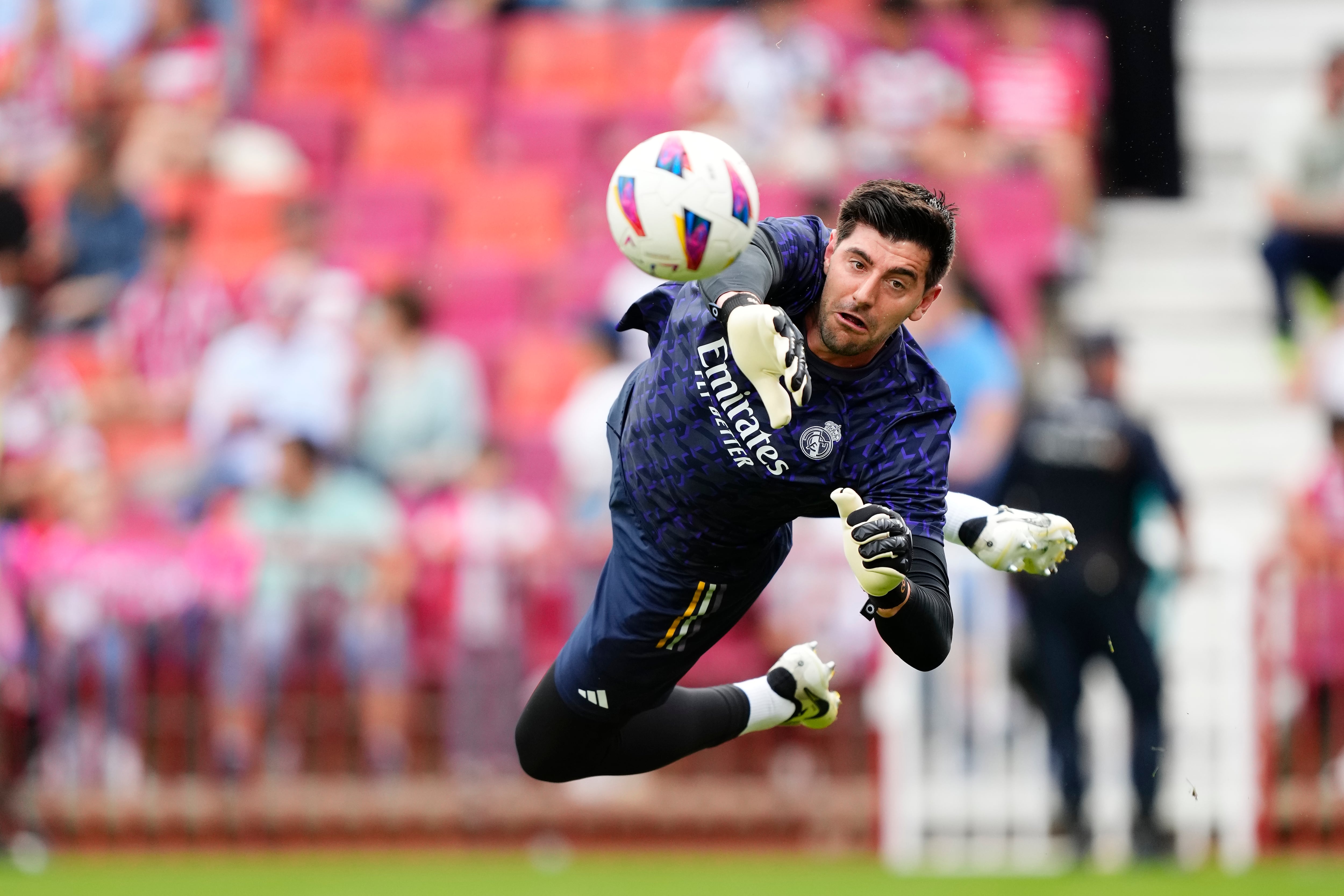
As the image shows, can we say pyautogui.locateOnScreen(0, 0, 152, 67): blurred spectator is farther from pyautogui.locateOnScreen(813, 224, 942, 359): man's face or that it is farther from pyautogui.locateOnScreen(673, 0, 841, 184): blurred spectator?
pyautogui.locateOnScreen(813, 224, 942, 359): man's face

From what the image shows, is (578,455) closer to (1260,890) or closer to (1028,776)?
(1028,776)

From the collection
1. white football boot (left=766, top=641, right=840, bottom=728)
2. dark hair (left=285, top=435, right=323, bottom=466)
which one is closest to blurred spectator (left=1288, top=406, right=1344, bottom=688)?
white football boot (left=766, top=641, right=840, bottom=728)

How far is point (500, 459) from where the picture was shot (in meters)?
11.5

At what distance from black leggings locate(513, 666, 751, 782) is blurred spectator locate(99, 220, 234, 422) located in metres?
7.22

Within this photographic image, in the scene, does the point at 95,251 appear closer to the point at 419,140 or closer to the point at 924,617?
the point at 419,140

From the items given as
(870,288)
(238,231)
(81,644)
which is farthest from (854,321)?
(238,231)

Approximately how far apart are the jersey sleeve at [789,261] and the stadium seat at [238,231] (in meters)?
9.02

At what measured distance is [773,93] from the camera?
13.6 m

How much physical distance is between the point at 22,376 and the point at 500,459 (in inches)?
142

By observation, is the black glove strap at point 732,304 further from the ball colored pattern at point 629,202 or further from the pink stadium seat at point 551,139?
the pink stadium seat at point 551,139

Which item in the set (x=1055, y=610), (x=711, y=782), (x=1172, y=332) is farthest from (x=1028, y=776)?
(x=1172, y=332)

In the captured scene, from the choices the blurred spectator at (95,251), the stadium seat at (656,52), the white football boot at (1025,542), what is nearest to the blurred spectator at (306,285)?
the blurred spectator at (95,251)

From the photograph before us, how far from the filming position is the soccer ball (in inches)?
187

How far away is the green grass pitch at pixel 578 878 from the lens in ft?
31.4
